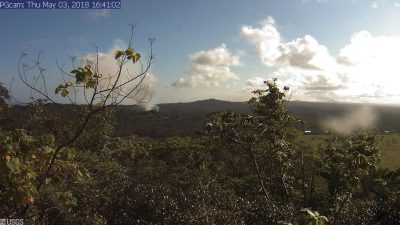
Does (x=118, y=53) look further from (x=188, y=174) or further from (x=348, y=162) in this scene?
(x=188, y=174)

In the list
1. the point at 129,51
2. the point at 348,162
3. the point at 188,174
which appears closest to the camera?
the point at 129,51

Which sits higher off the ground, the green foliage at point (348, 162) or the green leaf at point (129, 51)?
the green leaf at point (129, 51)

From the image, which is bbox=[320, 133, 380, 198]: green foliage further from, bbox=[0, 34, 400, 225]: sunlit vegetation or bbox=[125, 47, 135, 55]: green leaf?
bbox=[125, 47, 135, 55]: green leaf

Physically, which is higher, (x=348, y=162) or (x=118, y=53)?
(x=118, y=53)

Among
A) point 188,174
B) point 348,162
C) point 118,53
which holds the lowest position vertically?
point 188,174

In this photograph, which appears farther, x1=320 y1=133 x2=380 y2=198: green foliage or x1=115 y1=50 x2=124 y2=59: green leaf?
x1=320 y1=133 x2=380 y2=198: green foliage

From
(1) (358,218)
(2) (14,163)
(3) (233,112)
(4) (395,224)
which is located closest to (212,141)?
(3) (233,112)

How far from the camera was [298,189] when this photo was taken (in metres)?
16.2

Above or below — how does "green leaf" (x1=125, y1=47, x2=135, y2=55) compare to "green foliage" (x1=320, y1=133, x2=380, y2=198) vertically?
above

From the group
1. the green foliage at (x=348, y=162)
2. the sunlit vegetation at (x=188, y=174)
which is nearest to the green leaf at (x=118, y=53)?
the sunlit vegetation at (x=188, y=174)

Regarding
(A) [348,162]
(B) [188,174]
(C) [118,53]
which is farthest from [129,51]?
(B) [188,174]

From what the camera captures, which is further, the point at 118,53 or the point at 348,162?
the point at 348,162

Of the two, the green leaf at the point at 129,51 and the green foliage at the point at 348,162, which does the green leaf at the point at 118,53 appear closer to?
the green leaf at the point at 129,51

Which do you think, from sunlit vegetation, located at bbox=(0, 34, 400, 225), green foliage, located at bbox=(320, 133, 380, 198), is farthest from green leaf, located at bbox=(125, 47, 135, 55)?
green foliage, located at bbox=(320, 133, 380, 198)
